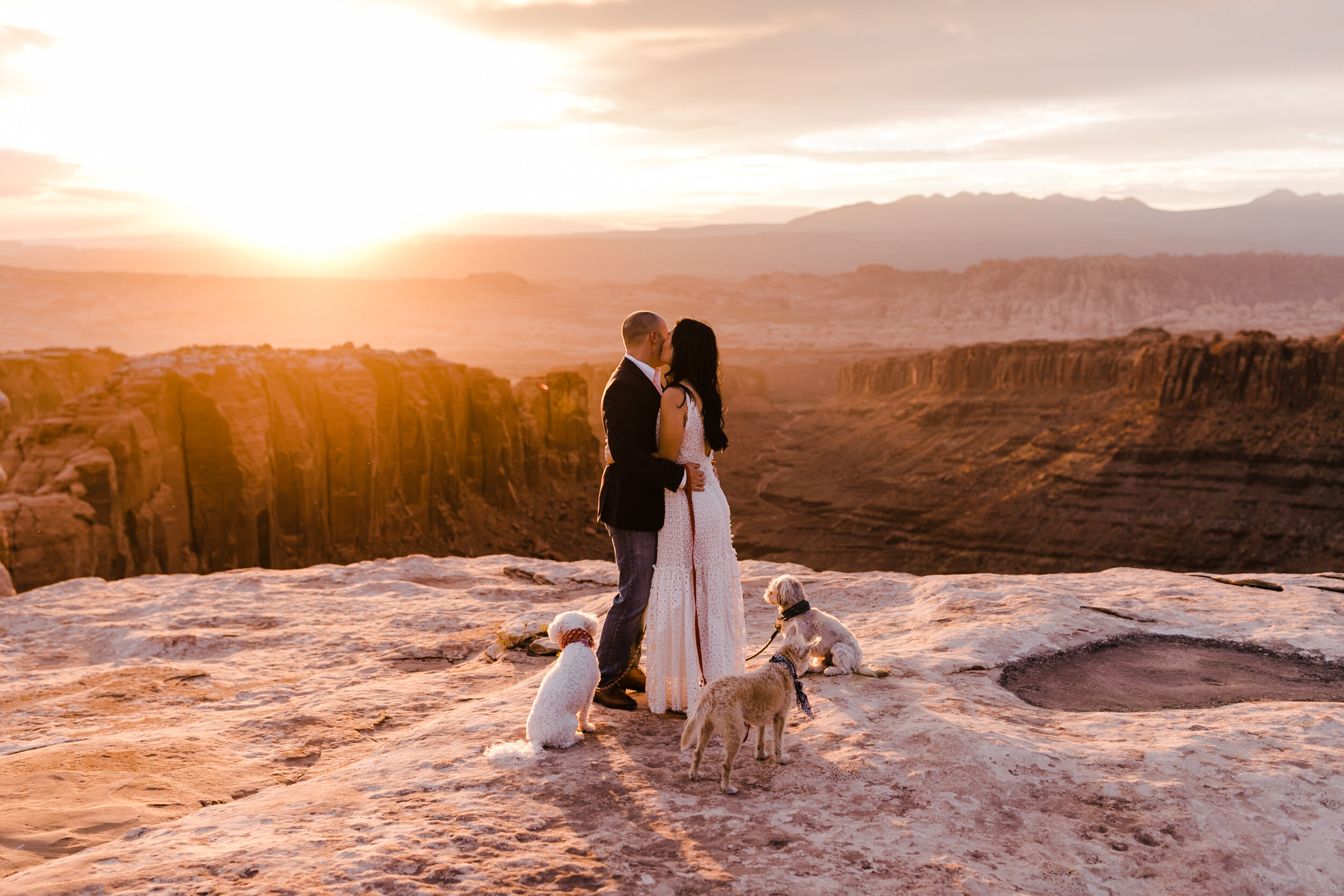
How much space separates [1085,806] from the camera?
3.58 m

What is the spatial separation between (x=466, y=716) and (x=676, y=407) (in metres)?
2.04

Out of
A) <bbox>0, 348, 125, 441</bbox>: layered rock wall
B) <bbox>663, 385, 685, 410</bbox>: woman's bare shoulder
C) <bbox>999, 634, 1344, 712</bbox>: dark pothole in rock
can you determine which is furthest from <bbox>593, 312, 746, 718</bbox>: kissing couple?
<bbox>0, 348, 125, 441</bbox>: layered rock wall

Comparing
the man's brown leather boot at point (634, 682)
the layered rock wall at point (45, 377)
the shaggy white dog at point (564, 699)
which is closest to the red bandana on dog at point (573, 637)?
the shaggy white dog at point (564, 699)

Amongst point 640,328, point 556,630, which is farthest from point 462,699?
point 640,328

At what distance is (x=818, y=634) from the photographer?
5332mm

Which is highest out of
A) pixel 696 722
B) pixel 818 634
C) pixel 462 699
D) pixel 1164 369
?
pixel 696 722

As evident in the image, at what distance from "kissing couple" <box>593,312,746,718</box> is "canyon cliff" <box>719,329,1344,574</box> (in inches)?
1237

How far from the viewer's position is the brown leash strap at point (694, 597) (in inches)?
181

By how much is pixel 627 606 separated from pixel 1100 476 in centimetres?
3813

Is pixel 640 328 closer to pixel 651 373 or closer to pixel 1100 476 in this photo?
pixel 651 373

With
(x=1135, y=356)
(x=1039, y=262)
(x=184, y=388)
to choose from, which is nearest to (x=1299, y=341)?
(x=1135, y=356)

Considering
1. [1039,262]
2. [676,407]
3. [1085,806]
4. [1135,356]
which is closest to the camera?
[1085,806]

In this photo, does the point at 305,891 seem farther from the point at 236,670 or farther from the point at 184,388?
the point at 184,388

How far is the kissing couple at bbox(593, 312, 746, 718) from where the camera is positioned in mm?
4434
